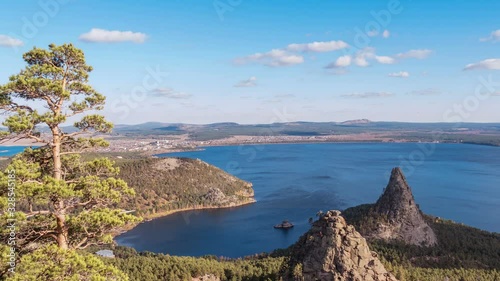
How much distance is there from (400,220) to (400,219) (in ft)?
0.80

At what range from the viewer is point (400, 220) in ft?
303

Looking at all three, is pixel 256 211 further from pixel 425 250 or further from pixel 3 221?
pixel 3 221

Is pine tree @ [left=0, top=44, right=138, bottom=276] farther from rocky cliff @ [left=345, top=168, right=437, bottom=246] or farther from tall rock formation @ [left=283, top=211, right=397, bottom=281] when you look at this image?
rocky cliff @ [left=345, top=168, right=437, bottom=246]

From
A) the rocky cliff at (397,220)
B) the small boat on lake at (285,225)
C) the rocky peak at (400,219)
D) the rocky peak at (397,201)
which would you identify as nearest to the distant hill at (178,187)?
the small boat on lake at (285,225)

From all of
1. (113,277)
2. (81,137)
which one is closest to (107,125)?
(81,137)

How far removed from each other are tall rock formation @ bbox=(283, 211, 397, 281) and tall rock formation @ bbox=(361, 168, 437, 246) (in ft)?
155

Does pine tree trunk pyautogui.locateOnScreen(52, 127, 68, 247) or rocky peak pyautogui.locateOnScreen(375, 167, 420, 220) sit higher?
pine tree trunk pyautogui.locateOnScreen(52, 127, 68, 247)

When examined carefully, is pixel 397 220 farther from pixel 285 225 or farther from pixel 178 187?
pixel 178 187

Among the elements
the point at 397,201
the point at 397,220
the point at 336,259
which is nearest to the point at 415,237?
the point at 397,220

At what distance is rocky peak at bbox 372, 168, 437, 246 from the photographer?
295 ft

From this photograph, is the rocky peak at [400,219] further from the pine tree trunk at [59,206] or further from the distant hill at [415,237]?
the pine tree trunk at [59,206]

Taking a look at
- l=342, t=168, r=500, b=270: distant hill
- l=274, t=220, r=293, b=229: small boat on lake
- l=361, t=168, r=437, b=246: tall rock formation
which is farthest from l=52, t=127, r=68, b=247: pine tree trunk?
l=274, t=220, r=293, b=229: small boat on lake

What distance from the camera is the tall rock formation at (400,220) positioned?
90.0 metres

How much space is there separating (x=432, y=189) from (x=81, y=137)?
208338 millimetres
